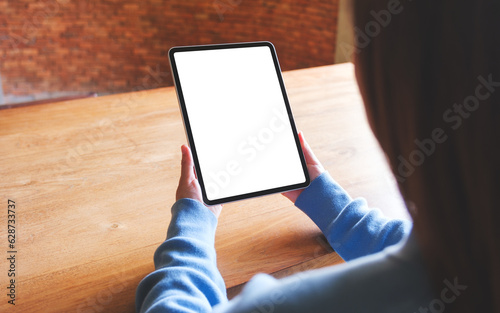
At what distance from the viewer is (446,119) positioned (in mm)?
337

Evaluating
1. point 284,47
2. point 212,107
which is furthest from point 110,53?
point 212,107

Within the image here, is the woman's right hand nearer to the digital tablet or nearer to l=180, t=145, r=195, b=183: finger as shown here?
the digital tablet

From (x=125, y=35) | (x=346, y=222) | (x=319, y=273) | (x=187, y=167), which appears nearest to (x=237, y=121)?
(x=187, y=167)

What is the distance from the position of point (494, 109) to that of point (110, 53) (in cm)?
331

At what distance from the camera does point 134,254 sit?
24.7 inches

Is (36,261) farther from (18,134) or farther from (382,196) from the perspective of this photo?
(382,196)

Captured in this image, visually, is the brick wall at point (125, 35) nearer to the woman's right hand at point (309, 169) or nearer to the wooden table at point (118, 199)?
A: the wooden table at point (118, 199)

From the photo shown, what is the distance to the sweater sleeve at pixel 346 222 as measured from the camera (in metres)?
0.60

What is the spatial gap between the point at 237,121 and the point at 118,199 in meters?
0.23

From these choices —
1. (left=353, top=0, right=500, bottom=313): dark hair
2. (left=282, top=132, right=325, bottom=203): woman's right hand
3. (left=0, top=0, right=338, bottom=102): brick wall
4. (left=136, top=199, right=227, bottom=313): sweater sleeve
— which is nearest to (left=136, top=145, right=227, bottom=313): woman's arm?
(left=136, top=199, right=227, bottom=313): sweater sleeve

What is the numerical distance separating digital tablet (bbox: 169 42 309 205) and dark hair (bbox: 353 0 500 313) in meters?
0.31

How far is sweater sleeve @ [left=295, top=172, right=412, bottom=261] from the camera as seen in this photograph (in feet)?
1.97

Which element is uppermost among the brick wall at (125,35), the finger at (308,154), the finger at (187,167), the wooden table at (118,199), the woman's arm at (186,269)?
the finger at (308,154)

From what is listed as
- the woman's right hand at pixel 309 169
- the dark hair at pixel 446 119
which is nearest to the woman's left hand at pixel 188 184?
the woman's right hand at pixel 309 169
